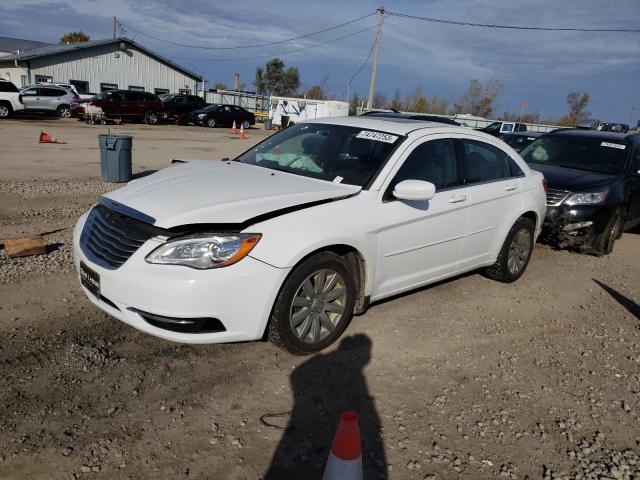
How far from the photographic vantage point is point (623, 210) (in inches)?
295

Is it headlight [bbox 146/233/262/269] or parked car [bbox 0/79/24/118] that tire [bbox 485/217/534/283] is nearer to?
headlight [bbox 146/233/262/269]

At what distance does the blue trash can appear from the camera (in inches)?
380

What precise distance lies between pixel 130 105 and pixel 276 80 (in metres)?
35.8

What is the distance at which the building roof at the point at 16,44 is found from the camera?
4645 centimetres

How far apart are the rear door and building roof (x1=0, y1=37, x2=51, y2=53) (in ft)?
169

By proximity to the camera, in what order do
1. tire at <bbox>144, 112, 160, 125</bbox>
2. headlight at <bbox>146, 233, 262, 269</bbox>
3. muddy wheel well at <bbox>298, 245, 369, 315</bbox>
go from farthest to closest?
tire at <bbox>144, 112, 160, 125</bbox>
muddy wheel well at <bbox>298, 245, 369, 315</bbox>
headlight at <bbox>146, 233, 262, 269</bbox>

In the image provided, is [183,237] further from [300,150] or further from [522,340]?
[522,340]

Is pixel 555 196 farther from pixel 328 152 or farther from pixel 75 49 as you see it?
→ pixel 75 49

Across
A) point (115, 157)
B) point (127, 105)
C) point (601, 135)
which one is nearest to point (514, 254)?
point (601, 135)

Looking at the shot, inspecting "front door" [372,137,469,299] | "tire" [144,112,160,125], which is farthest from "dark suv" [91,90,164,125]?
"front door" [372,137,469,299]

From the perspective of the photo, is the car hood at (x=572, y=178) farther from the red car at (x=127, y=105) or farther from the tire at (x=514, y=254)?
the red car at (x=127, y=105)

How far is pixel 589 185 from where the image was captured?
700 centimetres

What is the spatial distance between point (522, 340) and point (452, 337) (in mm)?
621

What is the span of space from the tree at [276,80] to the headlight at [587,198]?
185 feet
